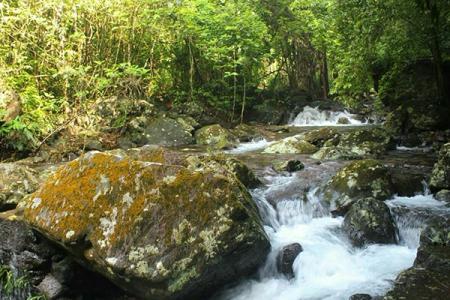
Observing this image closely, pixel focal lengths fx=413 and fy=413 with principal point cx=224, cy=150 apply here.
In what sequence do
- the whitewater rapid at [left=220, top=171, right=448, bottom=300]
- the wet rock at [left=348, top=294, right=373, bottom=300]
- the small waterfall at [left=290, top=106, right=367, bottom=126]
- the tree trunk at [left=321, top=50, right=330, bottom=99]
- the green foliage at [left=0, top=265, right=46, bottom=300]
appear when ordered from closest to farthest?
the wet rock at [left=348, top=294, right=373, bottom=300] → the whitewater rapid at [left=220, top=171, right=448, bottom=300] → the green foliage at [left=0, top=265, right=46, bottom=300] → the small waterfall at [left=290, top=106, right=367, bottom=126] → the tree trunk at [left=321, top=50, right=330, bottom=99]

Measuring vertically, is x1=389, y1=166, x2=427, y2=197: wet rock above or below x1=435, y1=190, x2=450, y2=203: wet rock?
above

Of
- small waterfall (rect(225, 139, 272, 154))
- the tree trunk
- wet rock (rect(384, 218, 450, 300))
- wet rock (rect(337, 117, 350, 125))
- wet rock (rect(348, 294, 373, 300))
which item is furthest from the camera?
the tree trunk

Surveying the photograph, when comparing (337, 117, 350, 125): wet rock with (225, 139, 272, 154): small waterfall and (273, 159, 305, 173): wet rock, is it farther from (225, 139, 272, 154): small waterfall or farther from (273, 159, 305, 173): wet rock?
(273, 159, 305, 173): wet rock

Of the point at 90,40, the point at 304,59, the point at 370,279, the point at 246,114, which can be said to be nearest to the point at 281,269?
the point at 370,279

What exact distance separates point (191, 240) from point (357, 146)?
775 centimetres

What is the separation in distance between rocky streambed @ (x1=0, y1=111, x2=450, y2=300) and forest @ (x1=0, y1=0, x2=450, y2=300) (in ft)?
0.07

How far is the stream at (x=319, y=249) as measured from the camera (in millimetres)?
4793

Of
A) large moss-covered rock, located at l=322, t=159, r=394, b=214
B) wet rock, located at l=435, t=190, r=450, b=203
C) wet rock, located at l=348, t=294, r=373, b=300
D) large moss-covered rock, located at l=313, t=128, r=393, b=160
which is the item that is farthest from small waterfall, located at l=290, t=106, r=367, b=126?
wet rock, located at l=348, t=294, r=373, b=300

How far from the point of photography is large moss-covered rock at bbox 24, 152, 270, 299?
426cm

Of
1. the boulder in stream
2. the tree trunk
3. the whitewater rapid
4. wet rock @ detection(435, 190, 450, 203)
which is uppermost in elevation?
the tree trunk

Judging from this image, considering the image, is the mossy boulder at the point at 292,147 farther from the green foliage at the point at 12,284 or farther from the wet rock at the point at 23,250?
the green foliage at the point at 12,284

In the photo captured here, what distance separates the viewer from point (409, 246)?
18.6 ft

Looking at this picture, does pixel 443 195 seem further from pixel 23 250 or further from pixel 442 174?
pixel 23 250

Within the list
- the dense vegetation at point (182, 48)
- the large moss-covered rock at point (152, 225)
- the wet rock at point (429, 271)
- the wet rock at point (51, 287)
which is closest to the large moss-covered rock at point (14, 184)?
the large moss-covered rock at point (152, 225)
